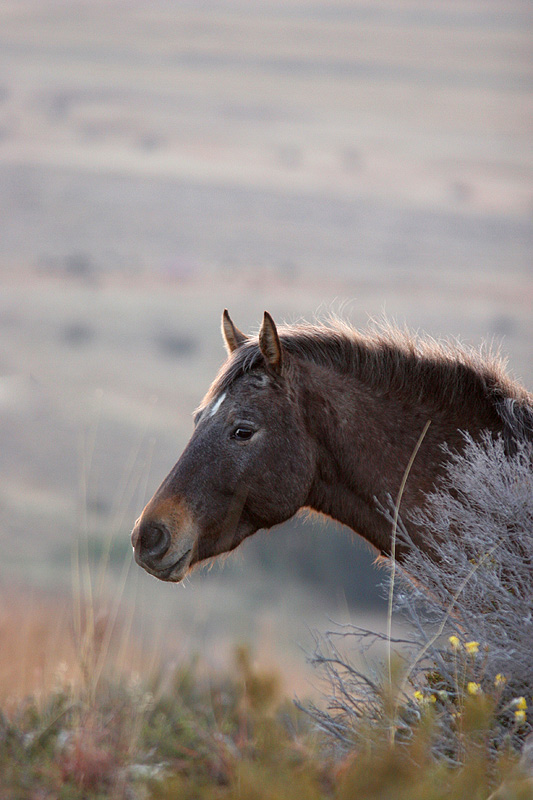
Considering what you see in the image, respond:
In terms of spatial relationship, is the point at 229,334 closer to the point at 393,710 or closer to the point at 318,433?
the point at 318,433

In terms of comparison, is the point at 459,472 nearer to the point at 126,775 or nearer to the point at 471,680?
the point at 471,680

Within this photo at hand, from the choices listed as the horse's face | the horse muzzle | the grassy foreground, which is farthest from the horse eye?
the grassy foreground

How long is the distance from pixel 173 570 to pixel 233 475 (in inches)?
22.0

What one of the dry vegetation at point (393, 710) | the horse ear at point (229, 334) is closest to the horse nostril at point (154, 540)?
the dry vegetation at point (393, 710)

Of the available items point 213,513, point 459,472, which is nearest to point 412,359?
point 459,472

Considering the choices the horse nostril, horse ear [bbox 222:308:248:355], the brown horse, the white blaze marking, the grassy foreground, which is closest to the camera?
the grassy foreground

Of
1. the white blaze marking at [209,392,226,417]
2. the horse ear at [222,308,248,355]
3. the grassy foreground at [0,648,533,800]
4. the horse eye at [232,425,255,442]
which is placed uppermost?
the horse ear at [222,308,248,355]

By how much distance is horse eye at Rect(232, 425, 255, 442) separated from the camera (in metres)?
3.57

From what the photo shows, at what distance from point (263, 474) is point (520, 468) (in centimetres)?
125

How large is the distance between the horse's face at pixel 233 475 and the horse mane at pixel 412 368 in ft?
0.69

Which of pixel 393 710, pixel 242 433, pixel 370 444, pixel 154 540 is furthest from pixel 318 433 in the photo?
pixel 393 710

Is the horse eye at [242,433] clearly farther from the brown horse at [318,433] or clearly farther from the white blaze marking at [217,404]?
the white blaze marking at [217,404]

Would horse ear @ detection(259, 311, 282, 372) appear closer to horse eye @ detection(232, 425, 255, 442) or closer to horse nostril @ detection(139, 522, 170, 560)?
horse eye @ detection(232, 425, 255, 442)

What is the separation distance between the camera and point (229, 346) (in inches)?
165
